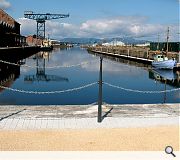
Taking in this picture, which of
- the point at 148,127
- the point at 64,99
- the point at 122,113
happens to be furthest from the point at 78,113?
the point at 64,99

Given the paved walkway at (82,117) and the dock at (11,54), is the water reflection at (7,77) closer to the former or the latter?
the dock at (11,54)

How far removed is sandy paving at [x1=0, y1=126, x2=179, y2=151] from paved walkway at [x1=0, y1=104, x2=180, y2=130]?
0.53 meters

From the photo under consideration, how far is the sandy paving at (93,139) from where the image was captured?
7.27m

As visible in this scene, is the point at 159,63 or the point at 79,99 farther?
the point at 159,63

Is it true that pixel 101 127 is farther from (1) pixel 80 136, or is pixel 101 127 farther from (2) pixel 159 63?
(2) pixel 159 63

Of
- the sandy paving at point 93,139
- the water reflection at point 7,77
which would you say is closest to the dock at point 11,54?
the water reflection at point 7,77

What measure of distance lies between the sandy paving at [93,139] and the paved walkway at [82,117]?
527 mm

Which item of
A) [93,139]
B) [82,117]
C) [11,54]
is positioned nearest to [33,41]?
[11,54]

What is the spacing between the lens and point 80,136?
8102 mm

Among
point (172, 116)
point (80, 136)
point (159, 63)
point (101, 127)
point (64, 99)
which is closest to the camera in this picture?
point (80, 136)

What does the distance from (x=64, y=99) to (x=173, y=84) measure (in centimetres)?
1264

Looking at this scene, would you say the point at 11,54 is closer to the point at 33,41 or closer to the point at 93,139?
the point at 93,139

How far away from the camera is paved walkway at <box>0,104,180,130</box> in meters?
9.20

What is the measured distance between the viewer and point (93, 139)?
7.87 metres
